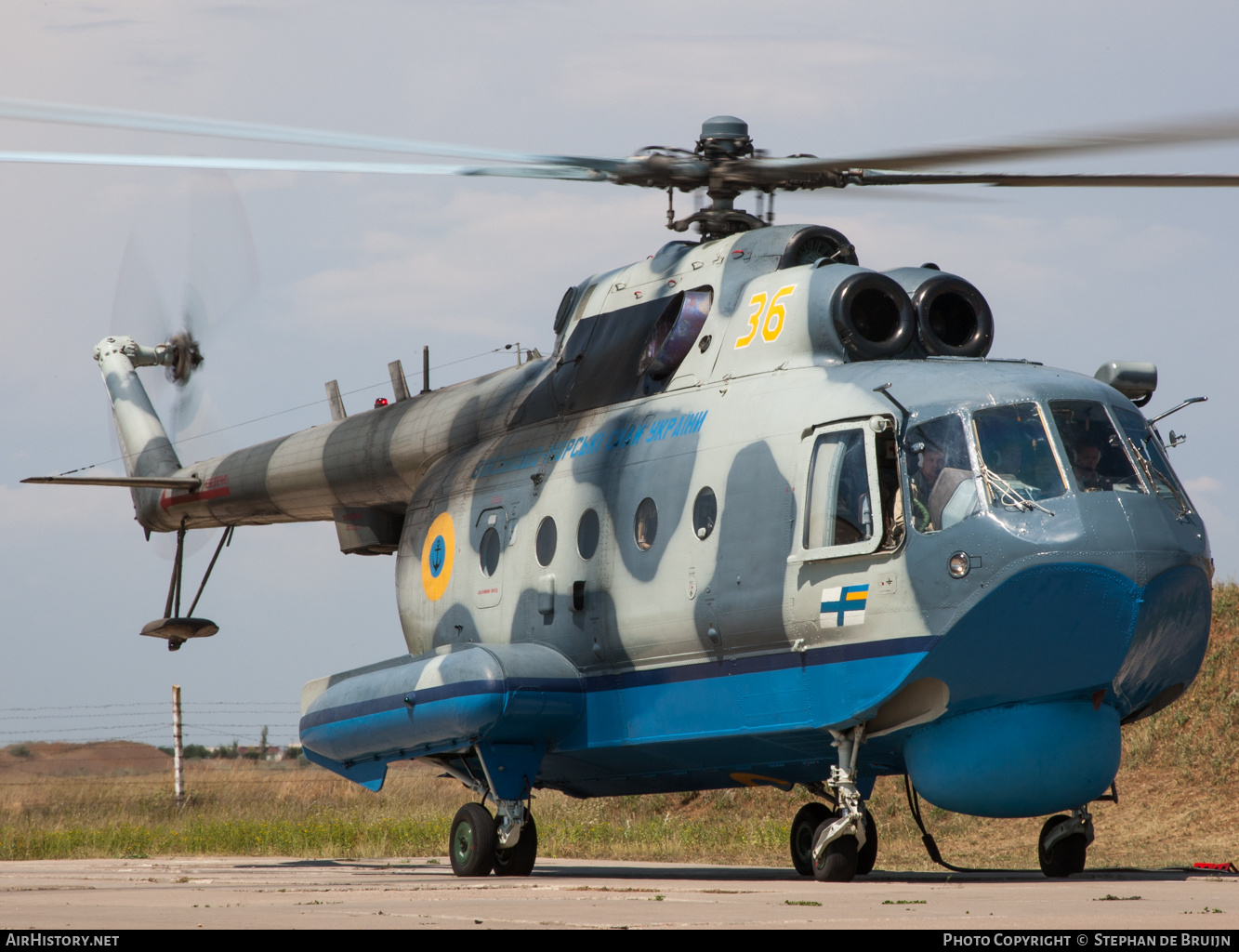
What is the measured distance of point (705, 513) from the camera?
11938 mm

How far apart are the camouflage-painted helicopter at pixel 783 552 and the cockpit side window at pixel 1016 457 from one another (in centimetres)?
2

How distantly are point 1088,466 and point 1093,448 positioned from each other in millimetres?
159

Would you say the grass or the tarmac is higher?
the tarmac

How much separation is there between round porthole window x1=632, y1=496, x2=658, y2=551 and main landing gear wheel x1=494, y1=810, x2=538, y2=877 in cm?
285

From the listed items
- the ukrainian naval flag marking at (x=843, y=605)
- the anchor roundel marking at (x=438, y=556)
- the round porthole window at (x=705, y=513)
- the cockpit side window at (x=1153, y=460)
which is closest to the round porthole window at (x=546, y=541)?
the anchor roundel marking at (x=438, y=556)

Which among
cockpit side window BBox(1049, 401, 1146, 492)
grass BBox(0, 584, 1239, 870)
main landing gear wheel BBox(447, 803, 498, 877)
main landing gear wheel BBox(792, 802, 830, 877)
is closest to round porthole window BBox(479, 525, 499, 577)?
main landing gear wheel BBox(447, 803, 498, 877)

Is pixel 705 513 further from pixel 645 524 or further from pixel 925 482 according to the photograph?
pixel 925 482

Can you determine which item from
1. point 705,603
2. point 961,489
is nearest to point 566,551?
point 705,603

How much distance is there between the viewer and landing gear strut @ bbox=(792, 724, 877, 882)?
10.9 meters

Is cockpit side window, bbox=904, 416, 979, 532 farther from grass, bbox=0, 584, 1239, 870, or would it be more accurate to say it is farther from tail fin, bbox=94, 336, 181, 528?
tail fin, bbox=94, 336, 181, 528

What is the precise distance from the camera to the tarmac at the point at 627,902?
738cm

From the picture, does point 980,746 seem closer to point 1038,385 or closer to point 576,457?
point 1038,385

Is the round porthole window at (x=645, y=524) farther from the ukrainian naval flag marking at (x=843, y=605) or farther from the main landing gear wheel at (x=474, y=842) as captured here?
the main landing gear wheel at (x=474, y=842)

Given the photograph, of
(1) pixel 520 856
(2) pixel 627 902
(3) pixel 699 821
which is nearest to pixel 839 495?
(2) pixel 627 902
